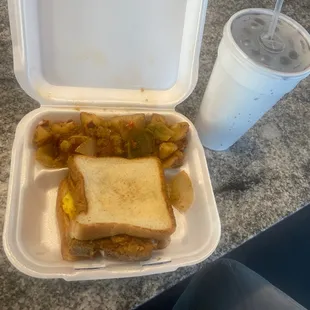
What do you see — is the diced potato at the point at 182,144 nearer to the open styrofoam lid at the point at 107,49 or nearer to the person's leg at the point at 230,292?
the open styrofoam lid at the point at 107,49

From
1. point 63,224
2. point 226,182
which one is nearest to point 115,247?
point 63,224

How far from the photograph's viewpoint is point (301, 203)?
103 centimetres

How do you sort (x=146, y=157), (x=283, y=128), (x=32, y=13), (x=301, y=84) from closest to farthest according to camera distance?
(x=32, y=13), (x=146, y=157), (x=283, y=128), (x=301, y=84)

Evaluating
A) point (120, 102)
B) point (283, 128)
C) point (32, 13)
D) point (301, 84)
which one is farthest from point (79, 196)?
point (301, 84)

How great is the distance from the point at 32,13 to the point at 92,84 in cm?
20

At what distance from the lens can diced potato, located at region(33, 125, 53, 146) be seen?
88 centimetres

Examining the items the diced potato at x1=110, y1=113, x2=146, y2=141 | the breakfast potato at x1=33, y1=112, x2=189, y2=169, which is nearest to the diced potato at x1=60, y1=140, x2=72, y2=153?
the breakfast potato at x1=33, y1=112, x2=189, y2=169

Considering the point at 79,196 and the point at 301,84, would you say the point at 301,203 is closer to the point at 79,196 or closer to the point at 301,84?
the point at 301,84

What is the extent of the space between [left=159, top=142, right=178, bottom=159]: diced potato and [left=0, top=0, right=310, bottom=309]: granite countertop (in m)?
0.15

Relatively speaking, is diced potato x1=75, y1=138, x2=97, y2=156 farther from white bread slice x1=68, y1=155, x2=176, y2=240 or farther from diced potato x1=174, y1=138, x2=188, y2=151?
diced potato x1=174, y1=138, x2=188, y2=151

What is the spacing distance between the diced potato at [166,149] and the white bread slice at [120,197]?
34 millimetres

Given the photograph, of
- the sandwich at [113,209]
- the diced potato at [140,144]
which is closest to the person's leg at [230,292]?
the sandwich at [113,209]

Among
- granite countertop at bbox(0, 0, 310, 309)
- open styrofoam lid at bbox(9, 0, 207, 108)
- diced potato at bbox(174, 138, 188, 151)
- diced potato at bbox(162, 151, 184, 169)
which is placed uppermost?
open styrofoam lid at bbox(9, 0, 207, 108)

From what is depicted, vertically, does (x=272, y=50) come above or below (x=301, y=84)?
above
